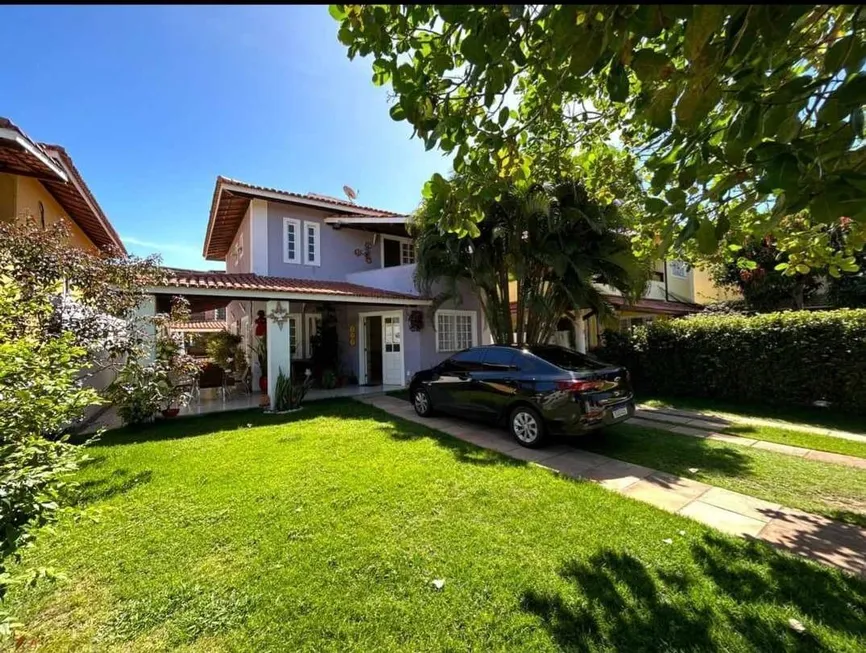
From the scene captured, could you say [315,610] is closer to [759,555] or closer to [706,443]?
[759,555]

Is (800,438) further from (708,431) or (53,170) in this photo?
(53,170)

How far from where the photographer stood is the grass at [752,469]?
4.68 metres

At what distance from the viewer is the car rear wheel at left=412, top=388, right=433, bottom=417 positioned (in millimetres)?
9305

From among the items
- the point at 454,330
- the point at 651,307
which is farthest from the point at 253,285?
the point at 651,307

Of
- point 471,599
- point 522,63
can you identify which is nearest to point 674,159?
point 522,63

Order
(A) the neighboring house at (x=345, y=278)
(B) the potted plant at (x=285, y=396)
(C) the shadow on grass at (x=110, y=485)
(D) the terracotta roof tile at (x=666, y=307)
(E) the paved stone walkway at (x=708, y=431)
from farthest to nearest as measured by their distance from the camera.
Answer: (D) the terracotta roof tile at (x=666, y=307)
(A) the neighboring house at (x=345, y=278)
(B) the potted plant at (x=285, y=396)
(E) the paved stone walkway at (x=708, y=431)
(C) the shadow on grass at (x=110, y=485)

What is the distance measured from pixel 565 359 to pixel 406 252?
436 inches

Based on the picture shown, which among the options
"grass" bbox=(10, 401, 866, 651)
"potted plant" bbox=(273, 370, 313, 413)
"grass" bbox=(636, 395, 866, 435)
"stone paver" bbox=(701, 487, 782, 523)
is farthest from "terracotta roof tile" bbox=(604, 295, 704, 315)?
"grass" bbox=(10, 401, 866, 651)

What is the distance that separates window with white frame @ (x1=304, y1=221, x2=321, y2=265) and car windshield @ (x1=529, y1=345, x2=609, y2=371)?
10.0 meters

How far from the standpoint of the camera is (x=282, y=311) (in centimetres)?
1073

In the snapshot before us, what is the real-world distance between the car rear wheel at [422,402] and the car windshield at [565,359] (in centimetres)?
303

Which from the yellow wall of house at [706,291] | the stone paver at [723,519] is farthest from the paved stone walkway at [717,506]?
the yellow wall of house at [706,291]

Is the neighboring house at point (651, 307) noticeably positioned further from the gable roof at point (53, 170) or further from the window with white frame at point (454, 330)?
the gable roof at point (53, 170)

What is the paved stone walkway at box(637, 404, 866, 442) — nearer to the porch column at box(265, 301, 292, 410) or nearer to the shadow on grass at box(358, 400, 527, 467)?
the shadow on grass at box(358, 400, 527, 467)
